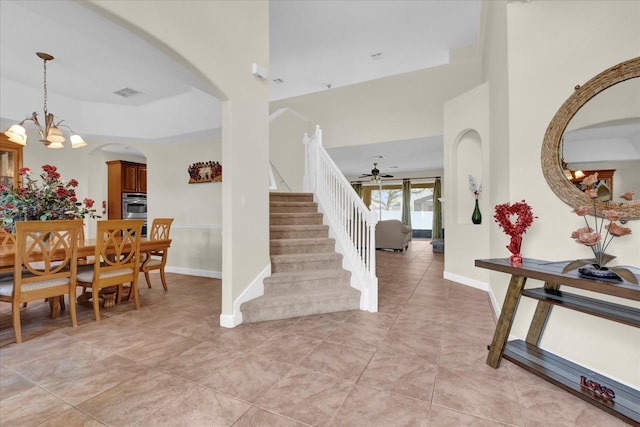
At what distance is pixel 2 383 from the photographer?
183cm

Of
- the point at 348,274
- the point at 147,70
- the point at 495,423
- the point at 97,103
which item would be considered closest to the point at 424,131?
the point at 348,274

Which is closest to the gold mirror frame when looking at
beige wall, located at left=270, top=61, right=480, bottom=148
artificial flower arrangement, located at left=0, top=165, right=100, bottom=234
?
beige wall, located at left=270, top=61, right=480, bottom=148

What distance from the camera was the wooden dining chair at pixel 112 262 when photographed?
2.88 meters

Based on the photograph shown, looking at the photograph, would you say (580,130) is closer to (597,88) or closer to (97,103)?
(597,88)

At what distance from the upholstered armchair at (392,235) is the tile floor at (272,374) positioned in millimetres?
4995

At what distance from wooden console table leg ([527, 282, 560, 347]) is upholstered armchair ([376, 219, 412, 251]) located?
5976 mm

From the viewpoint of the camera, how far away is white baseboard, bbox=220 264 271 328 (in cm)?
276

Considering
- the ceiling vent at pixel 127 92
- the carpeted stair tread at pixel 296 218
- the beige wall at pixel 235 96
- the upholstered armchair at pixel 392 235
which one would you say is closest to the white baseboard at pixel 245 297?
the beige wall at pixel 235 96

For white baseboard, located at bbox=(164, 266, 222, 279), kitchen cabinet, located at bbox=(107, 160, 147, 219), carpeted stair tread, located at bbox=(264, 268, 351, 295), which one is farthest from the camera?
kitchen cabinet, located at bbox=(107, 160, 147, 219)

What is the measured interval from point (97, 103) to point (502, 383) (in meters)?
6.59

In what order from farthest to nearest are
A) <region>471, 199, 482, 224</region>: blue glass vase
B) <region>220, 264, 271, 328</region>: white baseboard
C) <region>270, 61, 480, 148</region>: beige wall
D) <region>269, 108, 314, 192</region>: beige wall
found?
<region>269, 108, 314, 192</region>: beige wall → <region>270, 61, 480, 148</region>: beige wall → <region>471, 199, 482, 224</region>: blue glass vase → <region>220, 264, 271, 328</region>: white baseboard

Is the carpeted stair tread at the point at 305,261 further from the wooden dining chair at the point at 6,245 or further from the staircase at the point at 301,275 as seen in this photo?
the wooden dining chair at the point at 6,245

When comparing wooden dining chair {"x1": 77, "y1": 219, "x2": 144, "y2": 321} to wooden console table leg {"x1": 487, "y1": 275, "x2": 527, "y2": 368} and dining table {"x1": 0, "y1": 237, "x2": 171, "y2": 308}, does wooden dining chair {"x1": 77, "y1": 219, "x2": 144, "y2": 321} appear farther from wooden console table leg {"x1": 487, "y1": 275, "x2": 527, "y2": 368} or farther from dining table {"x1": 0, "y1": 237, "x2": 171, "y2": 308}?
wooden console table leg {"x1": 487, "y1": 275, "x2": 527, "y2": 368}

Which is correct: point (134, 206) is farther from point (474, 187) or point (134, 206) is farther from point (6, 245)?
point (474, 187)
